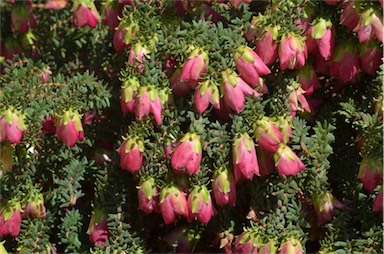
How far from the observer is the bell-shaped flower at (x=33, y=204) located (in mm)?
1756

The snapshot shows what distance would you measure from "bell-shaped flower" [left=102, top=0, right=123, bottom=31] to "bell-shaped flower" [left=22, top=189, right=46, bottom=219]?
0.48 meters

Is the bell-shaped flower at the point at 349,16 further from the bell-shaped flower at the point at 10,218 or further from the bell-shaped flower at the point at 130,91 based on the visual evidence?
the bell-shaped flower at the point at 10,218


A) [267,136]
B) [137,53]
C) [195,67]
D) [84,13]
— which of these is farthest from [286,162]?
[84,13]

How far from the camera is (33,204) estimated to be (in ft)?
5.76

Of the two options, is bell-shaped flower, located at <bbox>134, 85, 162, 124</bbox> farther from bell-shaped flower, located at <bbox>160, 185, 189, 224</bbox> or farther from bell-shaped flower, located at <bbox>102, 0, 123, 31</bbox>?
bell-shaped flower, located at <bbox>102, 0, 123, 31</bbox>

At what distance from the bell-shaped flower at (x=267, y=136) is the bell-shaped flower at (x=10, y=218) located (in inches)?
24.1

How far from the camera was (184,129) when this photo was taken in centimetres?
174

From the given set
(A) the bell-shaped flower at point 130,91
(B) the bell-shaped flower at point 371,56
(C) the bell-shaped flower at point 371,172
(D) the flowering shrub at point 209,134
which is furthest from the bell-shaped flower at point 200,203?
(B) the bell-shaped flower at point 371,56

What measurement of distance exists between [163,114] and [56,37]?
2.17ft

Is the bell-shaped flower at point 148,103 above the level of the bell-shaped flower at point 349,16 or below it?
below

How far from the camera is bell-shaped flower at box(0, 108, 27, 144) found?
5.38ft

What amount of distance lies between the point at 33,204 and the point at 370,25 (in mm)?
920

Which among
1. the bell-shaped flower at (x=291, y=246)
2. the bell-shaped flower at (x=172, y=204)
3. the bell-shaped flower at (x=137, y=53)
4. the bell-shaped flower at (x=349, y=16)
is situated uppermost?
the bell-shaped flower at (x=349, y=16)

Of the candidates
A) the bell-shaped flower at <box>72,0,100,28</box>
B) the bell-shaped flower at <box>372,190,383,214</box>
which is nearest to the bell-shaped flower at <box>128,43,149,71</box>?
the bell-shaped flower at <box>72,0,100,28</box>
